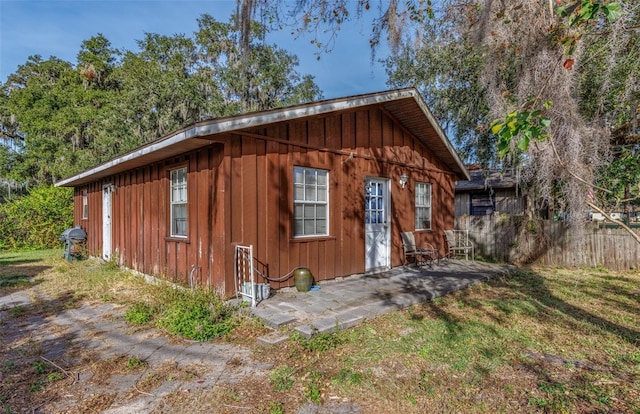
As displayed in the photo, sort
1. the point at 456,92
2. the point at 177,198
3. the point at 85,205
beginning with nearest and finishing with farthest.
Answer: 1. the point at 177,198
2. the point at 456,92
3. the point at 85,205

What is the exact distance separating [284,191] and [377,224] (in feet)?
8.79

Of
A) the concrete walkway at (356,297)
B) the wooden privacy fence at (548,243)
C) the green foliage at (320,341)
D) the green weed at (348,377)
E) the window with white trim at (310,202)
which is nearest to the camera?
the green weed at (348,377)

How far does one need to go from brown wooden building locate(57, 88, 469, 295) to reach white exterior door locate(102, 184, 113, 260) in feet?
0.18

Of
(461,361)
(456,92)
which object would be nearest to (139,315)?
(461,361)

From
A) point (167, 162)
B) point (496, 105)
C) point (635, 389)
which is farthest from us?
point (167, 162)

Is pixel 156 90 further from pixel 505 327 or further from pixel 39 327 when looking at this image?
pixel 505 327

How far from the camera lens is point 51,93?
19031mm

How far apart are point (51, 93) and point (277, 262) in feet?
70.9

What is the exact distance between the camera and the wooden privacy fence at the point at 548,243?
26.5 feet

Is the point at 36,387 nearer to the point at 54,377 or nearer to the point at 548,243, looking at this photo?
the point at 54,377

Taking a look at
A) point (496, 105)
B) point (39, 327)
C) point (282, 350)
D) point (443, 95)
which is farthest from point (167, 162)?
point (443, 95)

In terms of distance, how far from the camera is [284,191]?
5402mm

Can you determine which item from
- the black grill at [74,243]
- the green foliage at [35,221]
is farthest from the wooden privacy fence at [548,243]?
the green foliage at [35,221]

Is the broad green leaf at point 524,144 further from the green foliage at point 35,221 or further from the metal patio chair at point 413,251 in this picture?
the green foliage at point 35,221
